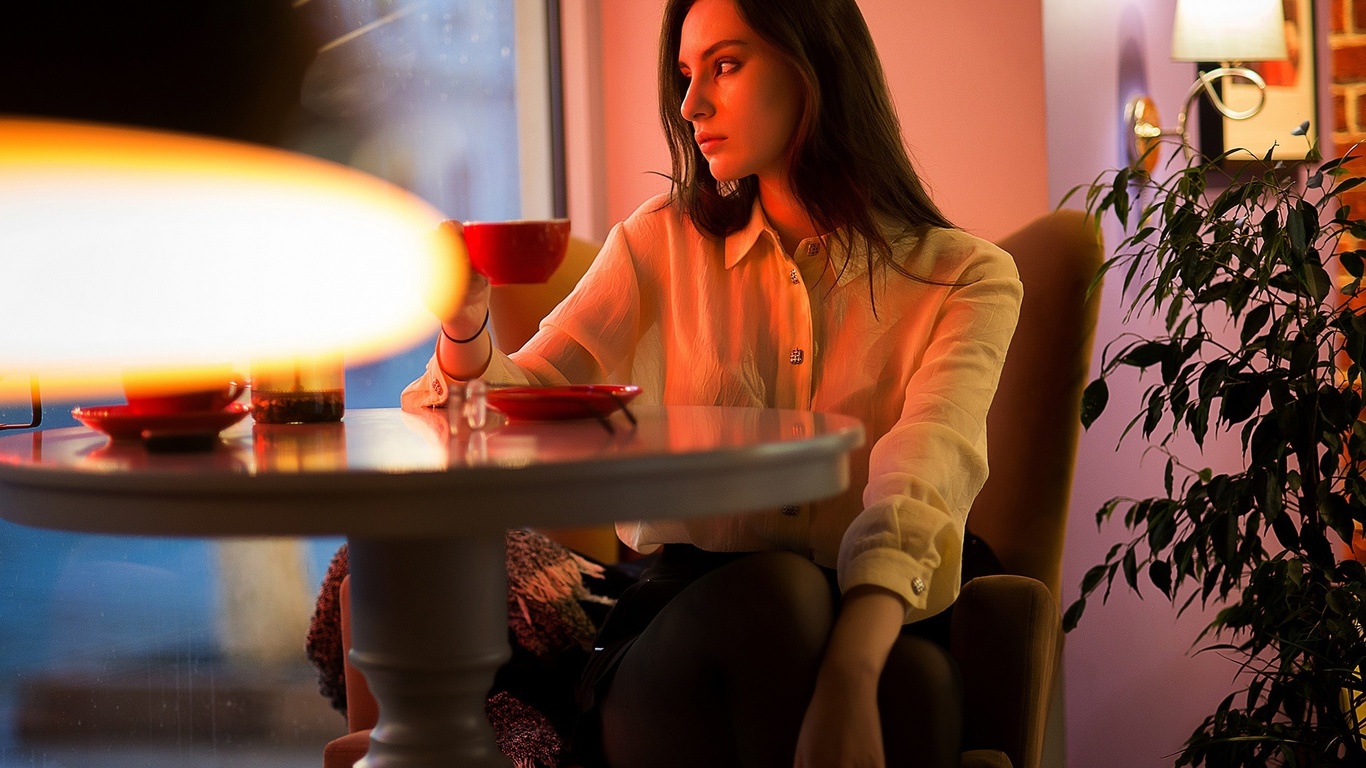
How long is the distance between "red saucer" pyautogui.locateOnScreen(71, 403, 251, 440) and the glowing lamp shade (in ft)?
0.78

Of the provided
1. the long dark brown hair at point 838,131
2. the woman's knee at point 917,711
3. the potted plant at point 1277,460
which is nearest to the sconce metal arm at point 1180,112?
the potted plant at point 1277,460

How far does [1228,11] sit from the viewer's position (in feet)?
8.18

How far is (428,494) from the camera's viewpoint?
33.1 inches

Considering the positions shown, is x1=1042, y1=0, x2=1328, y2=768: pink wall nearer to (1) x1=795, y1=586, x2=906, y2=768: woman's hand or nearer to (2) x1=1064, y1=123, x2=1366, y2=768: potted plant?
(2) x1=1064, y1=123, x2=1366, y2=768: potted plant

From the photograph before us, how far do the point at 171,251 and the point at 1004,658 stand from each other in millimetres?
1426

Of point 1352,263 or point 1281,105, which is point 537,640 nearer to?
point 1352,263

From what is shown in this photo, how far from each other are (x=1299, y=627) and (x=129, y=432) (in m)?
1.82

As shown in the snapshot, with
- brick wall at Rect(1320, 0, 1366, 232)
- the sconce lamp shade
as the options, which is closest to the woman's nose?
the sconce lamp shade

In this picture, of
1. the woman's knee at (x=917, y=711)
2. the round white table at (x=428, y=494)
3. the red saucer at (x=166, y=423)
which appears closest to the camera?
the round white table at (x=428, y=494)

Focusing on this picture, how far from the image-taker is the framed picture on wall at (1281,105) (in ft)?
8.79

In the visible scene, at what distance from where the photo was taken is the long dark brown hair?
1652 mm

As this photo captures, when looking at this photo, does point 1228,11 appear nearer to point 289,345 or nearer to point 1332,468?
point 1332,468

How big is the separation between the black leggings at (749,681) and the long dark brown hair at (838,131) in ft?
1.80

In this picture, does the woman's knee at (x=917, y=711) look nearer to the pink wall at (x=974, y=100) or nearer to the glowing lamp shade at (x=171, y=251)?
the glowing lamp shade at (x=171, y=251)
